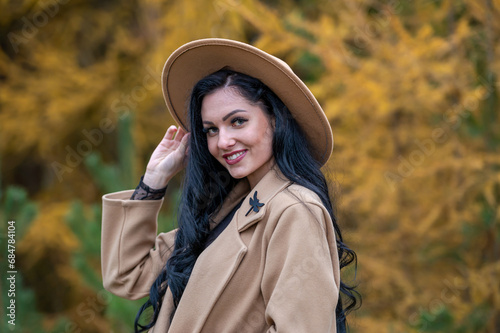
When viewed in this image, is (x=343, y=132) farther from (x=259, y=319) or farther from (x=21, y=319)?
(x=259, y=319)

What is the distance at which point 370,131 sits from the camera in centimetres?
426

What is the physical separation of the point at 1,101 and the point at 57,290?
2.16m

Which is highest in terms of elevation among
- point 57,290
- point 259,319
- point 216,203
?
point 216,203

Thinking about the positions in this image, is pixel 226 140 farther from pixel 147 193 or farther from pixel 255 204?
pixel 147 193

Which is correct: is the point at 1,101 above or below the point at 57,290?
above

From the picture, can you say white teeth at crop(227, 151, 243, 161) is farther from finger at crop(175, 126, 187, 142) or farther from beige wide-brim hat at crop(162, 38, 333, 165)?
finger at crop(175, 126, 187, 142)

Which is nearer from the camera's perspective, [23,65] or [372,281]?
[372,281]

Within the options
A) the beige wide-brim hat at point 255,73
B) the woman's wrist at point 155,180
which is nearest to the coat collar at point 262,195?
the beige wide-brim hat at point 255,73

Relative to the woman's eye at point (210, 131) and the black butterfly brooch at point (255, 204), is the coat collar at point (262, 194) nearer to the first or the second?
the black butterfly brooch at point (255, 204)

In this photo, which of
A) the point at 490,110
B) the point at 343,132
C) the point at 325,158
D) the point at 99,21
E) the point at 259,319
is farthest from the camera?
the point at 99,21

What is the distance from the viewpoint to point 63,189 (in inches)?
249

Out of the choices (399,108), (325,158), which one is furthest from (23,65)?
(325,158)

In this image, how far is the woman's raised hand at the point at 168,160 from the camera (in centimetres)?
197

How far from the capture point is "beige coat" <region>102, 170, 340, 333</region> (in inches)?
56.2
